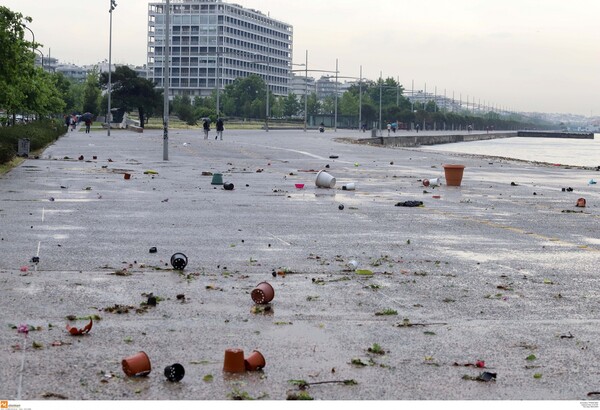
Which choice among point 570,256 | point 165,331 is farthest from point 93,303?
point 570,256

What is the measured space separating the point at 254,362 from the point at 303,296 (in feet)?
10.8

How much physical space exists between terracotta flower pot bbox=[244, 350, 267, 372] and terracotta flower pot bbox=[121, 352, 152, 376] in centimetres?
71

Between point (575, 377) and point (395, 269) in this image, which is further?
point (395, 269)

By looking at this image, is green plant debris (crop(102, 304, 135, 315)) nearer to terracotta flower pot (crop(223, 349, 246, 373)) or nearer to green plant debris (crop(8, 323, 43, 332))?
green plant debris (crop(8, 323, 43, 332))

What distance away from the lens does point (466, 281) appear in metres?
11.8

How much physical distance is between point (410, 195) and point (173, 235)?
11.5 metres

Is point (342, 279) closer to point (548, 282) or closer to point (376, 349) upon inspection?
point (548, 282)

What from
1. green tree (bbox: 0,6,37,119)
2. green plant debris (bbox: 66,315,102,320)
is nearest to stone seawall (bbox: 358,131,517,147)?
green tree (bbox: 0,6,37,119)

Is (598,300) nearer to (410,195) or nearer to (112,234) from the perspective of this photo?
(112,234)

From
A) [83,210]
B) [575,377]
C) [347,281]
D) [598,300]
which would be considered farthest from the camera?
[83,210]

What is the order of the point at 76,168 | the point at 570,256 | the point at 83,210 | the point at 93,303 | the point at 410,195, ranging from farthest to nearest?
the point at 76,168
the point at 410,195
the point at 83,210
the point at 570,256
the point at 93,303

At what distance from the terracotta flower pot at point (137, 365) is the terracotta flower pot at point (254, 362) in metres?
0.71

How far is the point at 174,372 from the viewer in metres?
6.90

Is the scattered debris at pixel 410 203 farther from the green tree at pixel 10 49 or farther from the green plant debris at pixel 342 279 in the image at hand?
the green tree at pixel 10 49
